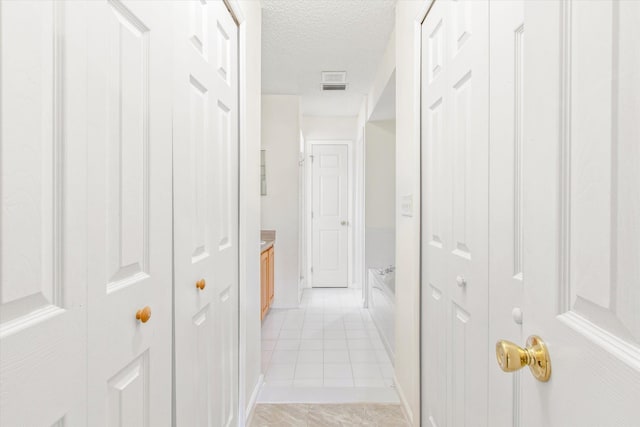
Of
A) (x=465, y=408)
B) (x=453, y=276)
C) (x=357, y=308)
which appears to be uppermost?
(x=453, y=276)

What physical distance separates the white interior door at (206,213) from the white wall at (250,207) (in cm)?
9

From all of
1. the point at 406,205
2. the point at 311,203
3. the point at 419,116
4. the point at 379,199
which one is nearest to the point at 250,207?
the point at 406,205

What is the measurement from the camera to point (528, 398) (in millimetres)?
599

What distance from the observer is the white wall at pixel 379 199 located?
4.56 meters

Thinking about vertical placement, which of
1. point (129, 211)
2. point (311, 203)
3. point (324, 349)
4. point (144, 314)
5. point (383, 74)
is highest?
point (383, 74)

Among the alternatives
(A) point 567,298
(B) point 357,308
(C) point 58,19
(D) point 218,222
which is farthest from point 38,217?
(B) point 357,308

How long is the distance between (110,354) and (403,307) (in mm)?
A: 1765

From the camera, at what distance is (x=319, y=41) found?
2.98 meters

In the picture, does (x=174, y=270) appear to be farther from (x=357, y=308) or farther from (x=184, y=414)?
(x=357, y=308)

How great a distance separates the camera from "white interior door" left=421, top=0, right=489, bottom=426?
1.11m

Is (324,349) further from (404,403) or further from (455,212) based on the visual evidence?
(455,212)

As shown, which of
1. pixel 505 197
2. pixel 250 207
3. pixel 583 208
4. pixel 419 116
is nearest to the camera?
pixel 583 208

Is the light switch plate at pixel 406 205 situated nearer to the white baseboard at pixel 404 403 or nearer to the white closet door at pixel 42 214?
the white baseboard at pixel 404 403

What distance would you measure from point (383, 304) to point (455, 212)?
2.13 meters
